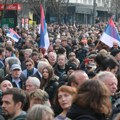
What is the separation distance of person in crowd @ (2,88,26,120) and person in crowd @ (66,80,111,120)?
0.91 metres

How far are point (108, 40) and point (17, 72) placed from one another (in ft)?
19.0

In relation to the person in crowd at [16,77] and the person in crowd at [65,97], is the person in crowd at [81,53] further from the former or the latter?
the person in crowd at [65,97]

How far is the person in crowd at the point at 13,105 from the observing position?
20.7 ft

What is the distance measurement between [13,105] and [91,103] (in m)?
1.27

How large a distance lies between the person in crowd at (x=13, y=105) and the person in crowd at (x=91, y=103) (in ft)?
2.98

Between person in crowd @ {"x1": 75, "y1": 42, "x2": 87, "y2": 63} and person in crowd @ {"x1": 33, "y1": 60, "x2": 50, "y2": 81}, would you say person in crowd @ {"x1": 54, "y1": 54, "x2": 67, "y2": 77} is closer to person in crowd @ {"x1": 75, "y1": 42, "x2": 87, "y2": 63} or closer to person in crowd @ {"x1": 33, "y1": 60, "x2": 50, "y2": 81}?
person in crowd @ {"x1": 33, "y1": 60, "x2": 50, "y2": 81}

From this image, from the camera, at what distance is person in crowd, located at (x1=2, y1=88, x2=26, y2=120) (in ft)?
20.7

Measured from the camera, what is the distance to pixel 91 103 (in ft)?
17.9

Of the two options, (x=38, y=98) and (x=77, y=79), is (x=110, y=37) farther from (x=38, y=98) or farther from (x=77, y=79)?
(x=38, y=98)

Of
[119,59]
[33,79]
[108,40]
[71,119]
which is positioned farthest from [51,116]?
[108,40]

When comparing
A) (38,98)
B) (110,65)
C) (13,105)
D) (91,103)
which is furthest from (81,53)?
(91,103)

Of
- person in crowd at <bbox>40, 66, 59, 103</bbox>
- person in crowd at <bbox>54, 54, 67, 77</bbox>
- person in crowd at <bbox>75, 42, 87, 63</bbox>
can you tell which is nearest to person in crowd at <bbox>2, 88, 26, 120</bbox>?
person in crowd at <bbox>40, 66, 59, 103</bbox>

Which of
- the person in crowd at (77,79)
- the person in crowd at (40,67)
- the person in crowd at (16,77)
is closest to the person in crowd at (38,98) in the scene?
the person in crowd at (77,79)

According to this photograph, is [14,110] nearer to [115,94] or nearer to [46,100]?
[46,100]
